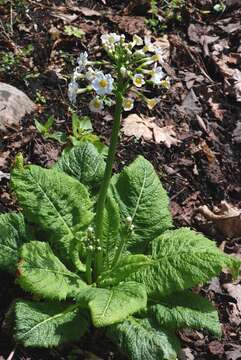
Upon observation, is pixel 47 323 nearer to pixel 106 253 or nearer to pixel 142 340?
pixel 142 340

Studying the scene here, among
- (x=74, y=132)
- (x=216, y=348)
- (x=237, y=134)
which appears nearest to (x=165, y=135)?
(x=237, y=134)

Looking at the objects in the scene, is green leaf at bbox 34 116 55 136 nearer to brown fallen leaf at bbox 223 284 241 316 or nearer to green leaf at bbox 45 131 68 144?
green leaf at bbox 45 131 68 144

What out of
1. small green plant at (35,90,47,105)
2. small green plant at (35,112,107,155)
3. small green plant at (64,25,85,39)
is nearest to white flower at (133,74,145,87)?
small green plant at (35,112,107,155)

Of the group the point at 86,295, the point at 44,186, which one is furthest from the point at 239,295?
the point at 44,186

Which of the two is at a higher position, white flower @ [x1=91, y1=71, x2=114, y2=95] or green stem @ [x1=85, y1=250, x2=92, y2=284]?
white flower @ [x1=91, y1=71, x2=114, y2=95]

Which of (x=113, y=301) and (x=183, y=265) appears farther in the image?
(x=183, y=265)
